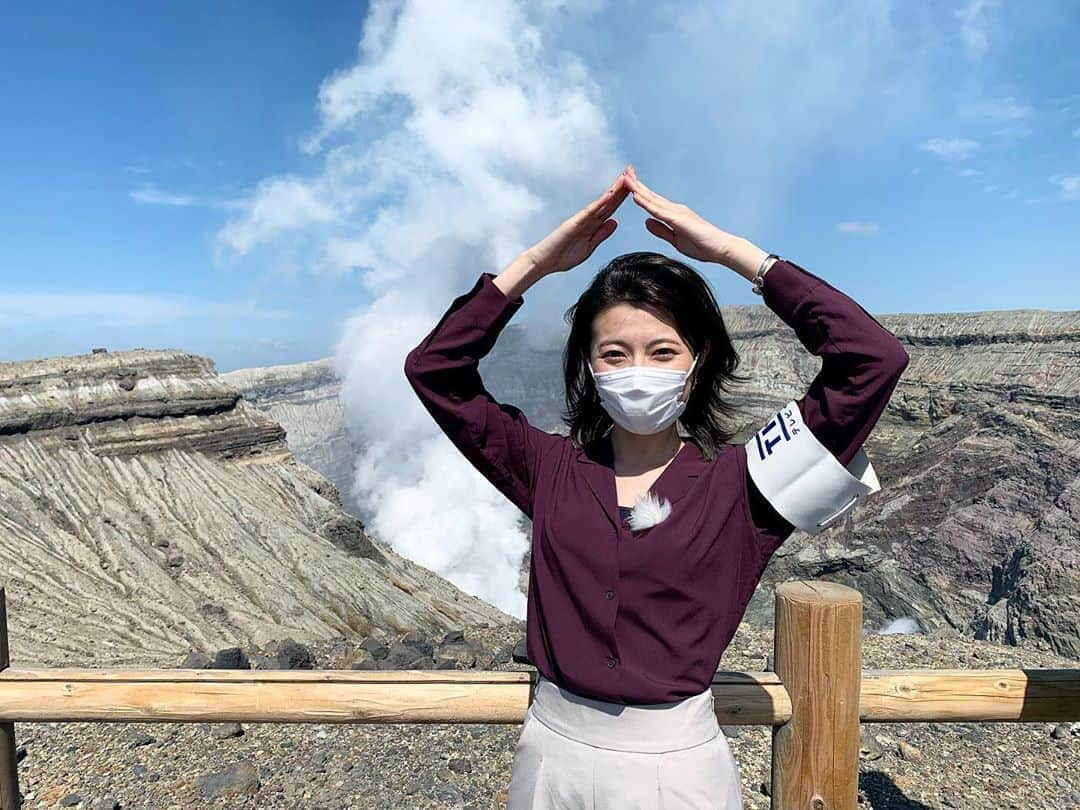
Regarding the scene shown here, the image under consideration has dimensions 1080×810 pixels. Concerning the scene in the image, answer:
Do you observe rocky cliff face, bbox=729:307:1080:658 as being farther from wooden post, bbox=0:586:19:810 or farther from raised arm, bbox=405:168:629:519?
wooden post, bbox=0:586:19:810

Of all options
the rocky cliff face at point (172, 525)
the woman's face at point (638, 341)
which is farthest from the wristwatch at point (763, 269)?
the rocky cliff face at point (172, 525)

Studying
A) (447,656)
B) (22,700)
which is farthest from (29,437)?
(22,700)

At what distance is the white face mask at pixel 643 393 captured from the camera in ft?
7.45

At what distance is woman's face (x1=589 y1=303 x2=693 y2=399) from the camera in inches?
90.7

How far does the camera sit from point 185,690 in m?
3.23

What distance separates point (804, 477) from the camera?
2.13 m

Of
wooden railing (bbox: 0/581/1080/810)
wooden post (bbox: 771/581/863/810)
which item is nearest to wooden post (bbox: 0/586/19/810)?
wooden railing (bbox: 0/581/1080/810)

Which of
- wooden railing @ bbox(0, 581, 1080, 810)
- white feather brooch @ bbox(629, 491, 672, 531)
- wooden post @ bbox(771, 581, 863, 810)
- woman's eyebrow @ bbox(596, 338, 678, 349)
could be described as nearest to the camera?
white feather brooch @ bbox(629, 491, 672, 531)

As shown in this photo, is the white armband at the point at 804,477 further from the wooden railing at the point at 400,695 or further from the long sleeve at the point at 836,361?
the wooden railing at the point at 400,695

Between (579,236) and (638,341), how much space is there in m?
0.46

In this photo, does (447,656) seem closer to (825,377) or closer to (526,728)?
(526,728)

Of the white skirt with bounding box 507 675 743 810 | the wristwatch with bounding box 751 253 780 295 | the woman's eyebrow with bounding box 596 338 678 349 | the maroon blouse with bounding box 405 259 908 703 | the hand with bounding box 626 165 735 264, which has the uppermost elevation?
the hand with bounding box 626 165 735 264

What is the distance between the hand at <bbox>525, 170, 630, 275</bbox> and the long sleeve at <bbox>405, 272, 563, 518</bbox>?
0.17 meters

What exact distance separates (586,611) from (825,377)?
0.98m
